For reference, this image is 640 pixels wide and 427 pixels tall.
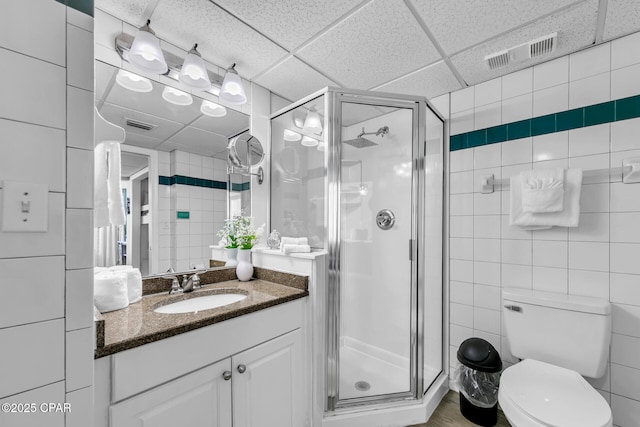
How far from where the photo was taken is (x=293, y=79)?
1.86m

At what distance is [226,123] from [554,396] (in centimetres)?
224

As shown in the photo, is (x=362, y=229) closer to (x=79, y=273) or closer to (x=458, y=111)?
(x=458, y=111)

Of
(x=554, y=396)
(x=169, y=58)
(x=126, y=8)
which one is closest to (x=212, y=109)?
(x=169, y=58)

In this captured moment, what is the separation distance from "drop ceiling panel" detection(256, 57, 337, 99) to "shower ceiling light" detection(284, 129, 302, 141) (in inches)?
13.7

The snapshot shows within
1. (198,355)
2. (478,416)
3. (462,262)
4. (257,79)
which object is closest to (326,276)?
(198,355)

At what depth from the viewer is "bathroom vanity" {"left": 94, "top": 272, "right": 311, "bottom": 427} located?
848mm

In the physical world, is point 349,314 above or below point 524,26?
below

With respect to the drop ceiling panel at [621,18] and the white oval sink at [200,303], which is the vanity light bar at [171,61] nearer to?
the white oval sink at [200,303]

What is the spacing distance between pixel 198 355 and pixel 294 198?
1.07 m

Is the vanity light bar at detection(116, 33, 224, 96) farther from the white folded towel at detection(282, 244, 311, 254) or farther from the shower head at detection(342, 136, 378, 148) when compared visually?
the white folded towel at detection(282, 244, 311, 254)

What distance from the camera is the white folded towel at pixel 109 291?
1.07m

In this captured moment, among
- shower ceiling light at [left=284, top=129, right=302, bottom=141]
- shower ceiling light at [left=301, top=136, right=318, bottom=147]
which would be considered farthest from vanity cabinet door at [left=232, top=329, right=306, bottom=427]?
shower ceiling light at [left=284, top=129, right=302, bottom=141]

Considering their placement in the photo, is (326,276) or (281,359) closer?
(281,359)

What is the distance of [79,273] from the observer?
70 centimetres
